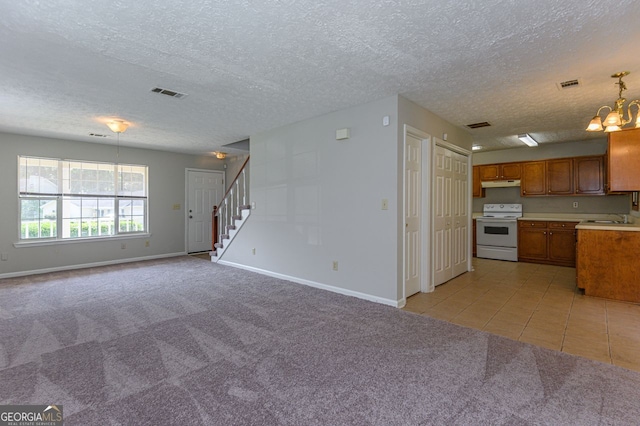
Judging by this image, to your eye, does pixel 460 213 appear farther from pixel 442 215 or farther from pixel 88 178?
pixel 88 178

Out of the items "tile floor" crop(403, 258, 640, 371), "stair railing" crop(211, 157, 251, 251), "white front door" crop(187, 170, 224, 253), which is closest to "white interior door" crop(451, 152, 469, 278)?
"tile floor" crop(403, 258, 640, 371)

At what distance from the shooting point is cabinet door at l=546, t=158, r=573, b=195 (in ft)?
20.4

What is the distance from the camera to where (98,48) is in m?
2.57

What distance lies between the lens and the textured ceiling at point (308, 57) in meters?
2.10

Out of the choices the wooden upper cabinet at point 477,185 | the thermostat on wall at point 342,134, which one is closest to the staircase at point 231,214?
the thermostat on wall at point 342,134

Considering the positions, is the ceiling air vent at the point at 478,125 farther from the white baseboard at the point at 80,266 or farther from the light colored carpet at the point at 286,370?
the white baseboard at the point at 80,266

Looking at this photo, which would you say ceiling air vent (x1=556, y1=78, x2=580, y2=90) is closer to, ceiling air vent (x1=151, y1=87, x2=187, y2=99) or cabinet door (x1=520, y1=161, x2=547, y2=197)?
cabinet door (x1=520, y1=161, x2=547, y2=197)

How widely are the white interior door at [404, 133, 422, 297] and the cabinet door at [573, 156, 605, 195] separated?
13.6ft

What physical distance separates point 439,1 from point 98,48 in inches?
105

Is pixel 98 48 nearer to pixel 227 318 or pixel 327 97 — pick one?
pixel 327 97

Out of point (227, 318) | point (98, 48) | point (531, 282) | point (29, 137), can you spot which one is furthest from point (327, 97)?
point (29, 137)

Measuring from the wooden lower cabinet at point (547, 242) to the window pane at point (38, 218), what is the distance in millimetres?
9316

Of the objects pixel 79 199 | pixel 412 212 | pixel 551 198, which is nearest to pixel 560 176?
pixel 551 198

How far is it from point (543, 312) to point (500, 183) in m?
4.18
